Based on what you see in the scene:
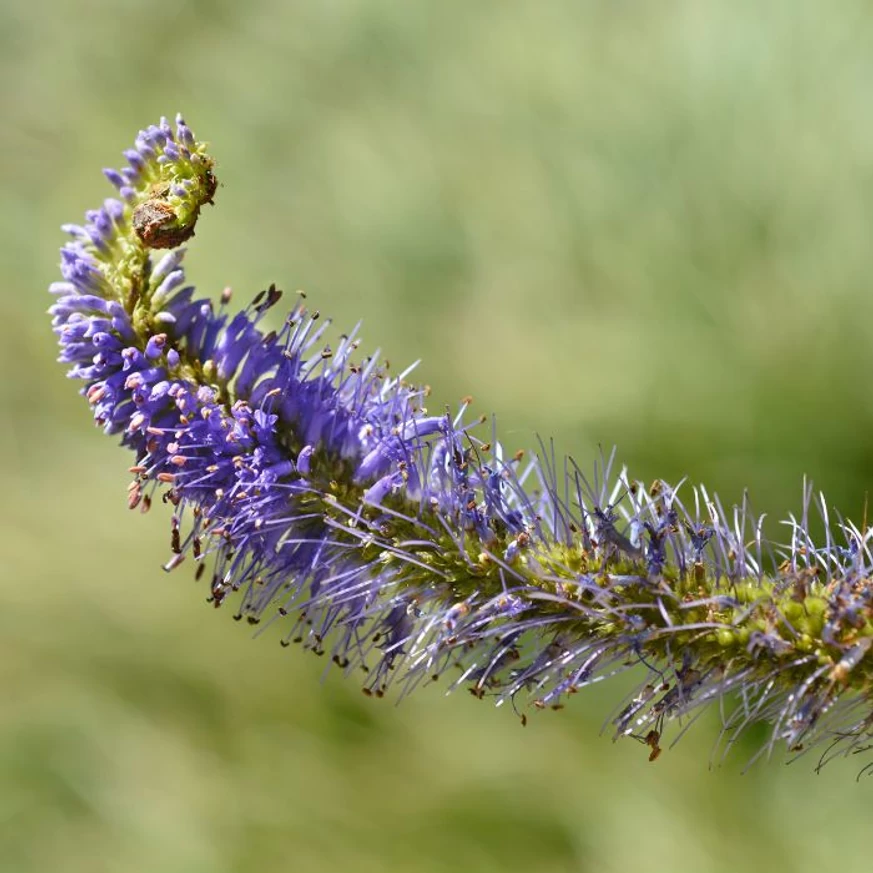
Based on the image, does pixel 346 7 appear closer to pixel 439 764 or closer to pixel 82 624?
pixel 82 624

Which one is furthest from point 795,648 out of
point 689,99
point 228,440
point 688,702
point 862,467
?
point 689,99

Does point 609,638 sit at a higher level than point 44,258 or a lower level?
higher

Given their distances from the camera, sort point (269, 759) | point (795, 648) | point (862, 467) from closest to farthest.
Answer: point (795, 648) < point (862, 467) < point (269, 759)

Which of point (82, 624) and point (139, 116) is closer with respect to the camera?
point (82, 624)

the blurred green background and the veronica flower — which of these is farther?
the blurred green background
